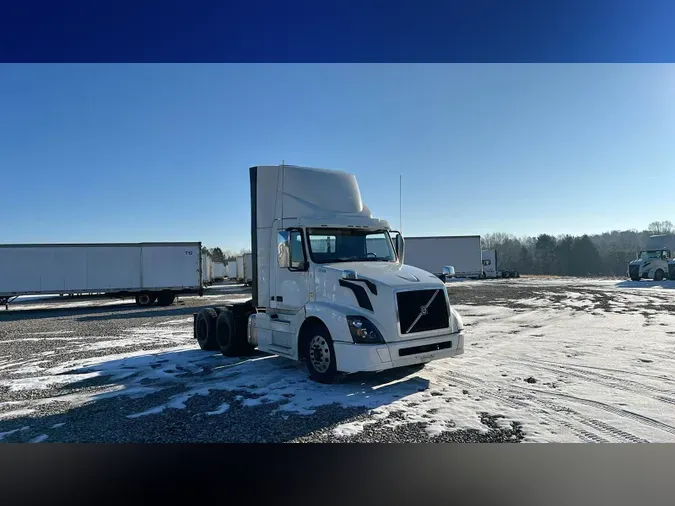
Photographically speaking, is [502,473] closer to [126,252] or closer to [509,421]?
[509,421]

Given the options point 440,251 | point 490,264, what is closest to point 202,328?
point 440,251

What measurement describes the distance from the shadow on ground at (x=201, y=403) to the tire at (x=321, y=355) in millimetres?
171

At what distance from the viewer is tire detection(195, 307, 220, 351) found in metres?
10.4

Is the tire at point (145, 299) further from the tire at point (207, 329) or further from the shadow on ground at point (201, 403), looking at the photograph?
the shadow on ground at point (201, 403)

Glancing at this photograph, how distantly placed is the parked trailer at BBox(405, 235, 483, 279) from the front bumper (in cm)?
3388

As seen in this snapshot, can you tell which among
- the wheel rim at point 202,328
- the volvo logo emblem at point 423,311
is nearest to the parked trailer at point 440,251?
the wheel rim at point 202,328

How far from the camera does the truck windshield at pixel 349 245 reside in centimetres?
795

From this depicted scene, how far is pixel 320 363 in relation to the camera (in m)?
7.22

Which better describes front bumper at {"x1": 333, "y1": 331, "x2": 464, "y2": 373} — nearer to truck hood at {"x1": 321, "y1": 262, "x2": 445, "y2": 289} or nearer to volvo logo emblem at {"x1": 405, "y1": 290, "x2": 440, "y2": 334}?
volvo logo emblem at {"x1": 405, "y1": 290, "x2": 440, "y2": 334}

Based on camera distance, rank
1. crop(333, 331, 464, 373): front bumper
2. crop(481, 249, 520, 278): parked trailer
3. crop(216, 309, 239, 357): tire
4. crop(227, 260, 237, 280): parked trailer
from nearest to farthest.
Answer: crop(333, 331, 464, 373): front bumper → crop(216, 309, 239, 357): tire → crop(481, 249, 520, 278): parked trailer → crop(227, 260, 237, 280): parked trailer

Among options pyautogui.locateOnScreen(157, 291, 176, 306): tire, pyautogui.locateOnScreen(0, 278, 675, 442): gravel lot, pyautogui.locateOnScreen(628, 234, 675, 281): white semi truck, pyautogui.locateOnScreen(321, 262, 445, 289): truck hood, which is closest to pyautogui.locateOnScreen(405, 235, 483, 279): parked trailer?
pyautogui.locateOnScreen(628, 234, 675, 281): white semi truck
